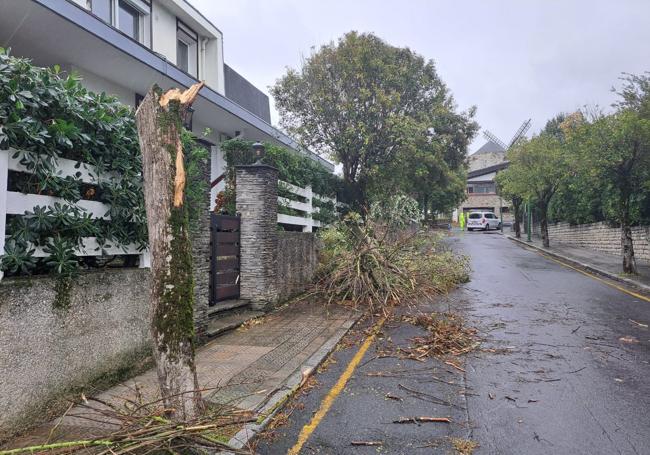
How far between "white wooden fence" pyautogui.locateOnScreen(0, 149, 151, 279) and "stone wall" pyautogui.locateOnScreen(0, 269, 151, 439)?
0.23m

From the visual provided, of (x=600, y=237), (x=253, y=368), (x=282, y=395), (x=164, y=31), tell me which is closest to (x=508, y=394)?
(x=282, y=395)

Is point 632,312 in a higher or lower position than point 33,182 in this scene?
lower

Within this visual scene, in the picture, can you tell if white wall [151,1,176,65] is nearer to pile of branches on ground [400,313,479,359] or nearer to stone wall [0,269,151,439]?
stone wall [0,269,151,439]

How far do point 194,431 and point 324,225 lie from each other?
37.6ft

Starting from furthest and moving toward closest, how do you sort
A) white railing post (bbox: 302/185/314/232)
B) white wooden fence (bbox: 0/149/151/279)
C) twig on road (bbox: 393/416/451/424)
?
white railing post (bbox: 302/185/314/232) → twig on road (bbox: 393/416/451/424) → white wooden fence (bbox: 0/149/151/279)

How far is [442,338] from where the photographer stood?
23.7ft

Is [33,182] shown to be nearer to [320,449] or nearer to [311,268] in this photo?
[320,449]

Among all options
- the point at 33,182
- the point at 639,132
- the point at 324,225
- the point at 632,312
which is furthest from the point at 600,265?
the point at 33,182

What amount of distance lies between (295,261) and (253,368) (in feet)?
18.2

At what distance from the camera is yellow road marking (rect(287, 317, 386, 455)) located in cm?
410

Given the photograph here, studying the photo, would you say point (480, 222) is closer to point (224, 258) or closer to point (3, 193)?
point (224, 258)

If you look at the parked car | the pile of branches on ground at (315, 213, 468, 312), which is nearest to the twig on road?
the pile of branches on ground at (315, 213, 468, 312)

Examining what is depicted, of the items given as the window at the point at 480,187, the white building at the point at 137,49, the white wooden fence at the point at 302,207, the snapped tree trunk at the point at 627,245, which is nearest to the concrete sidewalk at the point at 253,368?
the white wooden fence at the point at 302,207

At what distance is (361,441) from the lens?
13.3 ft
